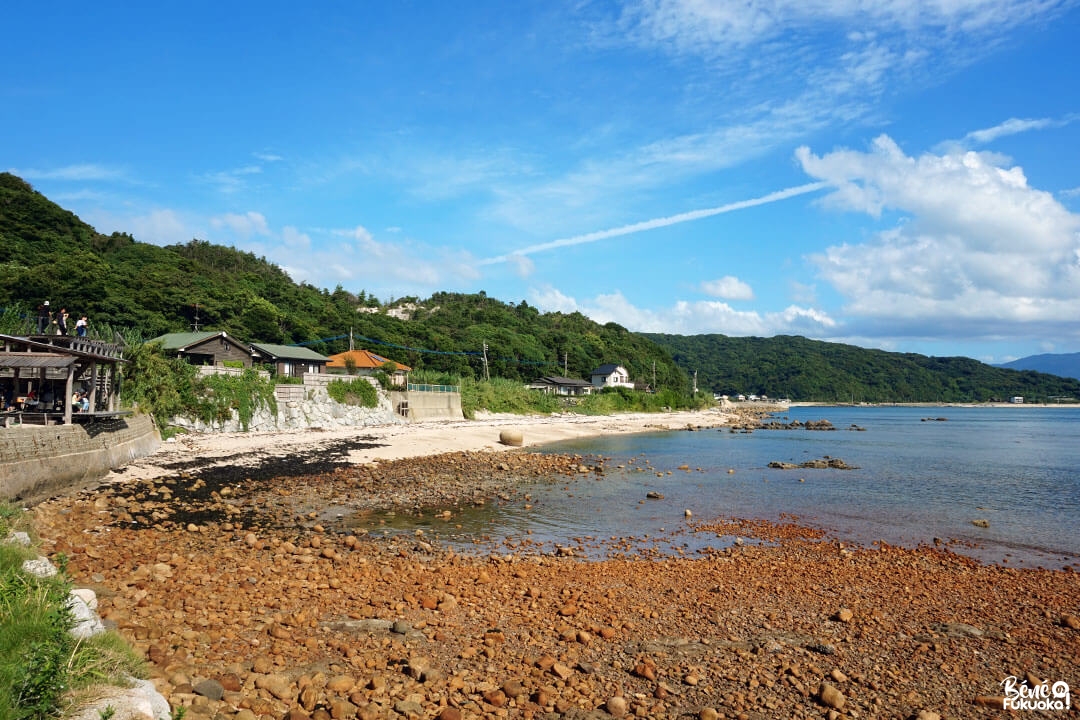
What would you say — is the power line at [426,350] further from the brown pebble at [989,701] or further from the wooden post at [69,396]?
the brown pebble at [989,701]

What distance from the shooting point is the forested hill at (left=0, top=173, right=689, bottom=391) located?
5531 cm

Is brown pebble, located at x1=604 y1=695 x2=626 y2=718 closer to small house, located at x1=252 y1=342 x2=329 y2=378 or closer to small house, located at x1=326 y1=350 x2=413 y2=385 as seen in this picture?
small house, located at x1=252 y1=342 x2=329 y2=378

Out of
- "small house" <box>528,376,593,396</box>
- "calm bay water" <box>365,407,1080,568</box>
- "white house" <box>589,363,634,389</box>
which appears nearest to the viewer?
"calm bay water" <box>365,407,1080,568</box>

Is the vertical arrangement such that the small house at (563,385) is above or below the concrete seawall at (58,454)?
above

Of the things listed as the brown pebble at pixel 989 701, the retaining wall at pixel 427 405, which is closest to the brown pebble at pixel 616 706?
the brown pebble at pixel 989 701

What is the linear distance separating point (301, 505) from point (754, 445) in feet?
134

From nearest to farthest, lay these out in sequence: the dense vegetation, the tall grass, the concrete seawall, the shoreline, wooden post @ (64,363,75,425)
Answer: the tall grass < the concrete seawall < wooden post @ (64,363,75,425) < the shoreline < the dense vegetation

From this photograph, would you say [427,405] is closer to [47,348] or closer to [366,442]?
[366,442]

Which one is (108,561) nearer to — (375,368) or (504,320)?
(375,368)

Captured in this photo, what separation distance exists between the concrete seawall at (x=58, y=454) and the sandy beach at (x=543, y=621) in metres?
0.85

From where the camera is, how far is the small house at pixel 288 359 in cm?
5122

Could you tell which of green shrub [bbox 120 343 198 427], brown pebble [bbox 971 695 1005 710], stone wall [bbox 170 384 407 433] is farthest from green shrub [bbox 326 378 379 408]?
brown pebble [bbox 971 695 1005 710]

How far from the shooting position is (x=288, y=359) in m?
53.6

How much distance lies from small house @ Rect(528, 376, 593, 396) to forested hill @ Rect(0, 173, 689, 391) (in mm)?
3406
